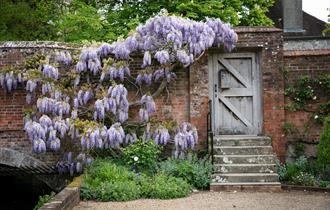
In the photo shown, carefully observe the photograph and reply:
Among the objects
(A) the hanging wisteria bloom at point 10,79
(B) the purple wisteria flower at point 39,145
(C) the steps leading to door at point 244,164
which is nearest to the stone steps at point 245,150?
(C) the steps leading to door at point 244,164

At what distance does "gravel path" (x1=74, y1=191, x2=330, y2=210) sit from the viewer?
7.64 m

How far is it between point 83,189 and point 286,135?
4.81 m

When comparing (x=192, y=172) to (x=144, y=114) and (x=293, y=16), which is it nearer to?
(x=144, y=114)

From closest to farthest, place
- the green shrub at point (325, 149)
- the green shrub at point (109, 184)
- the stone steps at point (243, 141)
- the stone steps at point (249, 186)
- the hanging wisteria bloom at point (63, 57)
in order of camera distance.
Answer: the green shrub at point (109, 184), the green shrub at point (325, 149), the stone steps at point (249, 186), the stone steps at point (243, 141), the hanging wisteria bloom at point (63, 57)

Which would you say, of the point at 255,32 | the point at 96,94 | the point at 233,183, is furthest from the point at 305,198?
the point at 96,94

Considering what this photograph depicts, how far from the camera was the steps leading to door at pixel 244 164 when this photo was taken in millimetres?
9133

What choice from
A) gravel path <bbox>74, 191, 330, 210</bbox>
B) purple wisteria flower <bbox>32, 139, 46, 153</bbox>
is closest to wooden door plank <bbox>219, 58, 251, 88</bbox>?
gravel path <bbox>74, 191, 330, 210</bbox>

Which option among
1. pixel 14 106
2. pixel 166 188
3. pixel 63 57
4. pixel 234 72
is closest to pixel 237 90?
pixel 234 72

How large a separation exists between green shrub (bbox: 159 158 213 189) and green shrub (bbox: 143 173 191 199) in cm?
34

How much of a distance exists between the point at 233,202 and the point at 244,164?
1.72 m

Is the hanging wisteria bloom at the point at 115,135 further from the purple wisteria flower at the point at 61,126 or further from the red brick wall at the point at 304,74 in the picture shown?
the red brick wall at the point at 304,74

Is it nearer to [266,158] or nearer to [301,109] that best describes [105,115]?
[266,158]

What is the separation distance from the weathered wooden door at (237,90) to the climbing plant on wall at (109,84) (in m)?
0.58

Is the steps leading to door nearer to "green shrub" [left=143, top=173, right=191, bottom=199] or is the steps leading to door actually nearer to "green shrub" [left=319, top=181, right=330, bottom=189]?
"green shrub" [left=143, top=173, right=191, bottom=199]
